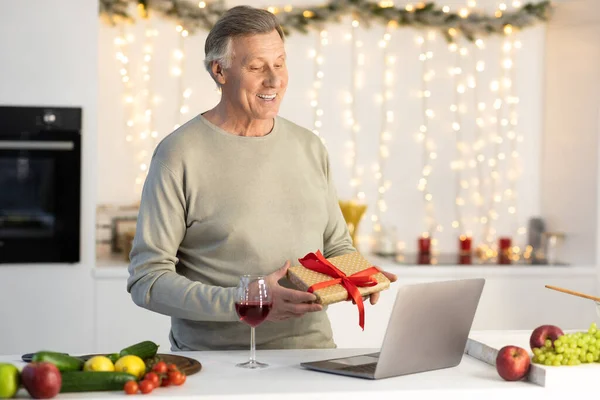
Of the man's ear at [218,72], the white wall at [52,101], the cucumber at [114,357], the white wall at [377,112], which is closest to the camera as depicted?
the cucumber at [114,357]

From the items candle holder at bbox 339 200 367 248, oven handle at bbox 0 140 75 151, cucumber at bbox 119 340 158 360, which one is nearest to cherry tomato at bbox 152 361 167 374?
cucumber at bbox 119 340 158 360

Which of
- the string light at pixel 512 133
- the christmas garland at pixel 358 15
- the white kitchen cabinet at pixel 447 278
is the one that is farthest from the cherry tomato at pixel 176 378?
the string light at pixel 512 133

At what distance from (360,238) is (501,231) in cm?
80

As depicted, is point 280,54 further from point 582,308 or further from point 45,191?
point 582,308

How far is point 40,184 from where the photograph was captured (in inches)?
152

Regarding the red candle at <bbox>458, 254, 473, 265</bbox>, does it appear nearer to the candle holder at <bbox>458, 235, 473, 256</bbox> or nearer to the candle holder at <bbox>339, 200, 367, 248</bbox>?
the candle holder at <bbox>458, 235, 473, 256</bbox>

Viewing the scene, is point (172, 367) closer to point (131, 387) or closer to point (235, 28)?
point (131, 387)

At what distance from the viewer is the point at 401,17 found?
186 inches

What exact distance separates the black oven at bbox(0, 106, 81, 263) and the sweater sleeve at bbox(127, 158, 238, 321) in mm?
1591

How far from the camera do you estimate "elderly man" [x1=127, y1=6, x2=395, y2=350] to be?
2.35 m

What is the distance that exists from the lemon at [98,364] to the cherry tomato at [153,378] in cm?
10

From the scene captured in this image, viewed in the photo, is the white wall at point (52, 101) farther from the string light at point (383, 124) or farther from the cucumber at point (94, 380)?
the cucumber at point (94, 380)

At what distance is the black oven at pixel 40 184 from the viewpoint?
3822 millimetres

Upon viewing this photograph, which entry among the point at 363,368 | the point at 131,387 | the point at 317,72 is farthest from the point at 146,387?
the point at 317,72
